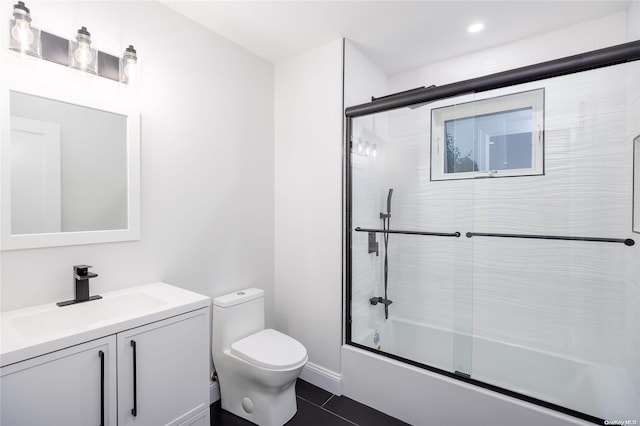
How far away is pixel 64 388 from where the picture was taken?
1.07 meters

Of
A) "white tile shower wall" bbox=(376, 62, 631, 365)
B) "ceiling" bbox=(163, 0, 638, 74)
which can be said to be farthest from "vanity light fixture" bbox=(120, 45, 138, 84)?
"white tile shower wall" bbox=(376, 62, 631, 365)

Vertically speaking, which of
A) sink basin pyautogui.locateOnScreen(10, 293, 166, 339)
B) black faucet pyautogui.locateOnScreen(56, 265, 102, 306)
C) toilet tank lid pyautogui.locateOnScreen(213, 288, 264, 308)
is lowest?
toilet tank lid pyautogui.locateOnScreen(213, 288, 264, 308)

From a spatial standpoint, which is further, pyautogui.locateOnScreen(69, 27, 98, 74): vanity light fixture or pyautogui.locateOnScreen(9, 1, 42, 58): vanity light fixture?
pyautogui.locateOnScreen(69, 27, 98, 74): vanity light fixture

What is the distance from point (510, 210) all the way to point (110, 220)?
2.67 m

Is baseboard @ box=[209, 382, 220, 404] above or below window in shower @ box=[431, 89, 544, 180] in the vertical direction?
below

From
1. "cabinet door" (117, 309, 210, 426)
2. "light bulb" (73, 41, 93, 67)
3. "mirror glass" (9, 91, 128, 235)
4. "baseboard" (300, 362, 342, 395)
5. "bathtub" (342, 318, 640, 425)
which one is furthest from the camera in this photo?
"baseboard" (300, 362, 342, 395)

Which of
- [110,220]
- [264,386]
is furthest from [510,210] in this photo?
[110,220]

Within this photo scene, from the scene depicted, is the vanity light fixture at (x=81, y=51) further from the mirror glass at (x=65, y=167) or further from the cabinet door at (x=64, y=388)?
the cabinet door at (x=64, y=388)

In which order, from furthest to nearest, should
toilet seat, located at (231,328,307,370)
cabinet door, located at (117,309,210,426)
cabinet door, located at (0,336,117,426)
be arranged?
toilet seat, located at (231,328,307,370) → cabinet door, located at (117,309,210,426) → cabinet door, located at (0,336,117,426)

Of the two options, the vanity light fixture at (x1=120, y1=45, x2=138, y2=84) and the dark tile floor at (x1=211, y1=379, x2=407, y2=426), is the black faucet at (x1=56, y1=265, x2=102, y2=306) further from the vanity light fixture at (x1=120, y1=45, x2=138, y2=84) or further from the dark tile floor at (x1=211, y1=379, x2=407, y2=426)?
the dark tile floor at (x1=211, y1=379, x2=407, y2=426)

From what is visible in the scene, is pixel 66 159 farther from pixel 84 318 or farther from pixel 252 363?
pixel 252 363

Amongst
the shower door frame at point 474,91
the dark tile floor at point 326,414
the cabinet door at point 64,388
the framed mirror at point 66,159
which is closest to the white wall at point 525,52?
the shower door frame at point 474,91

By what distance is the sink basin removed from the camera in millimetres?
1260

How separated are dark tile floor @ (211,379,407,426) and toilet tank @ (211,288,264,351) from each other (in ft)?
1.44
